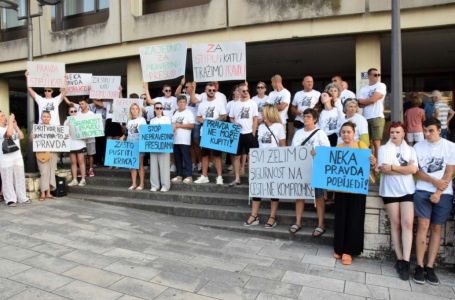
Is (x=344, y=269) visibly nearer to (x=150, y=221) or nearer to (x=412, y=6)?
(x=150, y=221)

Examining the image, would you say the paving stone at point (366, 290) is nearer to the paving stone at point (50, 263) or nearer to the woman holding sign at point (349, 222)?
the woman holding sign at point (349, 222)

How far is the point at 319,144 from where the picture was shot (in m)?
5.99

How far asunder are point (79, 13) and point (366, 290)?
13.6m

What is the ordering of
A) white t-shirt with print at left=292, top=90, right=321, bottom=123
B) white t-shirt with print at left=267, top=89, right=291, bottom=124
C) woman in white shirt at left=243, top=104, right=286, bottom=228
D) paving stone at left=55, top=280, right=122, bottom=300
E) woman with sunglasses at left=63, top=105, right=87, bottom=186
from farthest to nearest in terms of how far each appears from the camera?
woman with sunglasses at left=63, top=105, right=87, bottom=186 → white t-shirt with print at left=267, top=89, right=291, bottom=124 → white t-shirt with print at left=292, top=90, right=321, bottom=123 → woman in white shirt at left=243, top=104, right=286, bottom=228 → paving stone at left=55, top=280, right=122, bottom=300

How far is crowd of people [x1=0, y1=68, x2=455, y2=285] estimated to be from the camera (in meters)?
4.86

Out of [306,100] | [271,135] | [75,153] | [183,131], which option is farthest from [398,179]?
[75,153]

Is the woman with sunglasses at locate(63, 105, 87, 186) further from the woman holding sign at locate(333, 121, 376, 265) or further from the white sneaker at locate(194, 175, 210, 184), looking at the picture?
the woman holding sign at locate(333, 121, 376, 265)

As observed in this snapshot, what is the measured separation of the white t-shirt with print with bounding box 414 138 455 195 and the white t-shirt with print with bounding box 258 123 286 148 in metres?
2.27

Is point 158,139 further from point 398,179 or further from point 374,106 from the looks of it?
point 398,179

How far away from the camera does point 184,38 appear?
11.5m

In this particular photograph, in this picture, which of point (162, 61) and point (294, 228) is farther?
point (162, 61)

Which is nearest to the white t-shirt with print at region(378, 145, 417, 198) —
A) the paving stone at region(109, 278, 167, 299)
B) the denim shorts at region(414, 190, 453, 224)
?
Answer: the denim shorts at region(414, 190, 453, 224)

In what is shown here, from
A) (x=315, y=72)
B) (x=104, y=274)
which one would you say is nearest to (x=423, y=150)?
(x=104, y=274)

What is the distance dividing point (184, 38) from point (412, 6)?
583 cm
